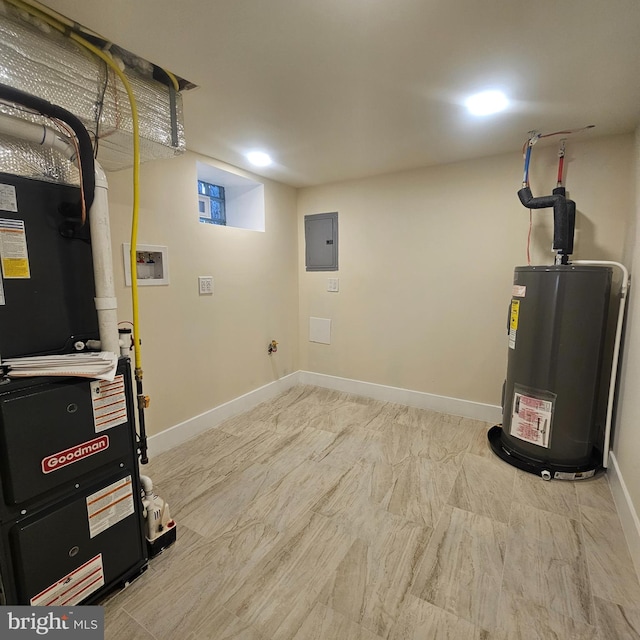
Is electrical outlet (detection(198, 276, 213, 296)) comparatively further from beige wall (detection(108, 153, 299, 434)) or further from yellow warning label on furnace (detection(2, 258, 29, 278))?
yellow warning label on furnace (detection(2, 258, 29, 278))

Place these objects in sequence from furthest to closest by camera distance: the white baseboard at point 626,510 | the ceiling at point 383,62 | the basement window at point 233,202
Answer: the basement window at point 233,202, the white baseboard at point 626,510, the ceiling at point 383,62

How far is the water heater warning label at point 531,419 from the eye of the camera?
2.04 metres

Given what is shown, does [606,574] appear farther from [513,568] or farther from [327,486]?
[327,486]

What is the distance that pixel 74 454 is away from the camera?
3.64 ft

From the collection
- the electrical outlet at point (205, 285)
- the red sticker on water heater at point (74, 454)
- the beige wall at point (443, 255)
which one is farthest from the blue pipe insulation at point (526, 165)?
the red sticker on water heater at point (74, 454)

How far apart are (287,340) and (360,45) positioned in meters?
2.66

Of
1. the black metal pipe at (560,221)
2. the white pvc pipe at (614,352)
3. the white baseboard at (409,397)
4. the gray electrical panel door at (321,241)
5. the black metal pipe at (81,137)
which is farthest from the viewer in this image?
the gray electrical panel door at (321,241)

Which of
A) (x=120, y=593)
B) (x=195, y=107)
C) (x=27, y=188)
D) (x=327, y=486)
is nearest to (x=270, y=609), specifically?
(x=120, y=593)

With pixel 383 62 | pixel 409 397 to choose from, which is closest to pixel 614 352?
pixel 409 397

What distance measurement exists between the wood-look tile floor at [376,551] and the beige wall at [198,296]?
55 centimetres

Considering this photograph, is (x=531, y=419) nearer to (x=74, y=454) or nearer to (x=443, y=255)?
(x=443, y=255)

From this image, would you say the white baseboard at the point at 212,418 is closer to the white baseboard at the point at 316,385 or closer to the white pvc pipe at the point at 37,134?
the white baseboard at the point at 316,385

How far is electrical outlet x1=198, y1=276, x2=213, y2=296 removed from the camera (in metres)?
2.54

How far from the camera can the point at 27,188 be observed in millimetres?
1068
